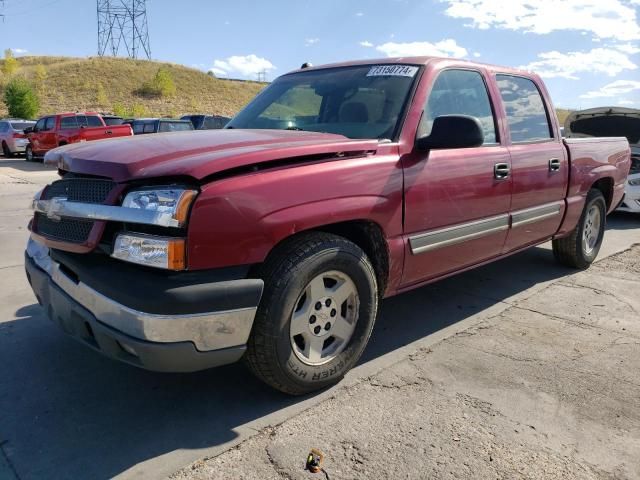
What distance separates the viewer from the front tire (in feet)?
8.54

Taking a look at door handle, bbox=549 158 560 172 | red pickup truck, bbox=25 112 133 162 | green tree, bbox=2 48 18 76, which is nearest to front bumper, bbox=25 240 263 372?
door handle, bbox=549 158 560 172

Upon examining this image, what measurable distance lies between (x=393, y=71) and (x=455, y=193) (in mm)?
927

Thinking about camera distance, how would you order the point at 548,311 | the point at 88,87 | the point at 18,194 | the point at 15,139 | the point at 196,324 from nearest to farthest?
1. the point at 196,324
2. the point at 548,311
3. the point at 18,194
4. the point at 15,139
5. the point at 88,87

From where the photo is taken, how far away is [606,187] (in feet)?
19.1

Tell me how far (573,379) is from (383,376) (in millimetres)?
1152

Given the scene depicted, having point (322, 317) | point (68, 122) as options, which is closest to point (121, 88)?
point (68, 122)

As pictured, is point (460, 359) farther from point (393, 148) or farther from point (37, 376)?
point (37, 376)

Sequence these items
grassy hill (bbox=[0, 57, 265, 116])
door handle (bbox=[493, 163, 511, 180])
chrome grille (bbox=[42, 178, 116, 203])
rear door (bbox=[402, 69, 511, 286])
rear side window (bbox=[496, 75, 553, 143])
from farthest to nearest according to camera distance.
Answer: grassy hill (bbox=[0, 57, 265, 116]) < rear side window (bbox=[496, 75, 553, 143]) < door handle (bbox=[493, 163, 511, 180]) < rear door (bbox=[402, 69, 511, 286]) < chrome grille (bbox=[42, 178, 116, 203])

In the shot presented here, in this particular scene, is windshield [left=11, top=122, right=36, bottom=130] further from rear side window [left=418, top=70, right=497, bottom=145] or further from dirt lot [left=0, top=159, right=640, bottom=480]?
rear side window [left=418, top=70, right=497, bottom=145]

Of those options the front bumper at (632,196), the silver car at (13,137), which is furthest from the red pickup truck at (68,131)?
the front bumper at (632,196)

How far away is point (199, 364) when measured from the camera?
2465mm

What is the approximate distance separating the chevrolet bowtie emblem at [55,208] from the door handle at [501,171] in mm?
2831

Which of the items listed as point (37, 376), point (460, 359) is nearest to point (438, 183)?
point (460, 359)

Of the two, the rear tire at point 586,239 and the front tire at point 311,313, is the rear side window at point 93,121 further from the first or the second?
the front tire at point 311,313
